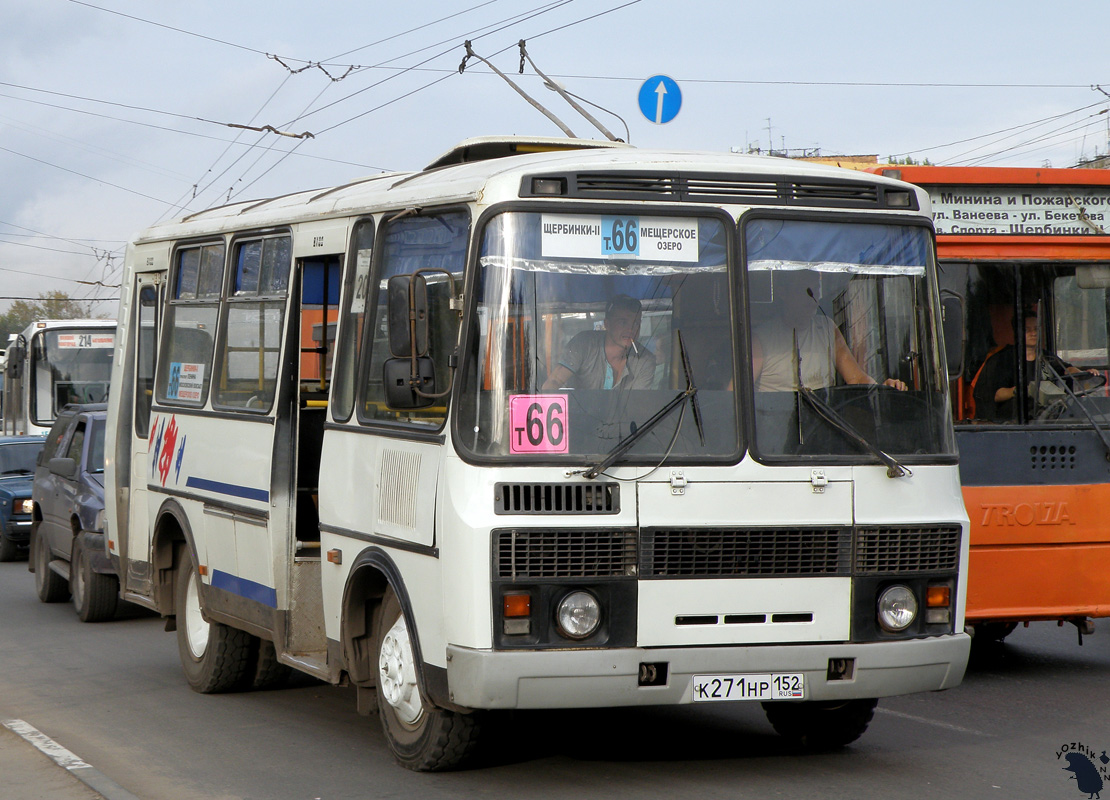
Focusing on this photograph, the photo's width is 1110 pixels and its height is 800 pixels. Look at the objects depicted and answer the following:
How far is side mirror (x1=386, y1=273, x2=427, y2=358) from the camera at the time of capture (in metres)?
6.32

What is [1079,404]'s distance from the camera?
9320 mm

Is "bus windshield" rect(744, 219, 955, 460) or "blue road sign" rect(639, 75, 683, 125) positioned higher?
"blue road sign" rect(639, 75, 683, 125)

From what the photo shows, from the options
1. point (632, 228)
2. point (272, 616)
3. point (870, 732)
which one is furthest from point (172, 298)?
point (870, 732)

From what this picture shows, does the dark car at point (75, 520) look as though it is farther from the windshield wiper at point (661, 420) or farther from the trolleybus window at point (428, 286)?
the windshield wiper at point (661, 420)

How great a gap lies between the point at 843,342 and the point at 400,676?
2489 mm

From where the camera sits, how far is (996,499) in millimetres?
9219

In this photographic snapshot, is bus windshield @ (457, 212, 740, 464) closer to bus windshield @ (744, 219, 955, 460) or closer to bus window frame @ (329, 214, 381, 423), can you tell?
bus windshield @ (744, 219, 955, 460)

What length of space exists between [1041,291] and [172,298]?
223 inches

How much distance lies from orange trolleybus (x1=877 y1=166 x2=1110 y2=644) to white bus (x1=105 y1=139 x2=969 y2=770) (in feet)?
7.72

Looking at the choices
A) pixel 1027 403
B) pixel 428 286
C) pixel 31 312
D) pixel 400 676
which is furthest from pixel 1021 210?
pixel 31 312

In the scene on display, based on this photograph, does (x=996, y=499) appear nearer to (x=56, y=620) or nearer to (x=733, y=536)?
(x=733, y=536)

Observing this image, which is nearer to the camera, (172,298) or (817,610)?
(817,610)

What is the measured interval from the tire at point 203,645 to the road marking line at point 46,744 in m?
1.22

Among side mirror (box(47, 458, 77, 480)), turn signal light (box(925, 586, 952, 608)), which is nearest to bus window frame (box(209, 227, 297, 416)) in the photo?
turn signal light (box(925, 586, 952, 608))
